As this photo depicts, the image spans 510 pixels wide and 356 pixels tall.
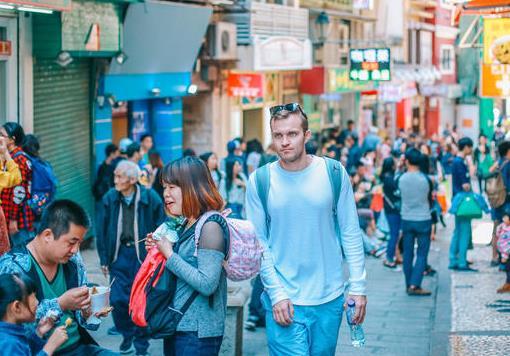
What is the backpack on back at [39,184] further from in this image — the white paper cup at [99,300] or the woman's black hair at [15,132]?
the white paper cup at [99,300]

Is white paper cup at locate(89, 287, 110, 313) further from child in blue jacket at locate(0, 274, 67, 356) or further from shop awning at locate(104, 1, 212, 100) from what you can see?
shop awning at locate(104, 1, 212, 100)

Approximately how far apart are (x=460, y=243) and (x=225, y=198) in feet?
10.9

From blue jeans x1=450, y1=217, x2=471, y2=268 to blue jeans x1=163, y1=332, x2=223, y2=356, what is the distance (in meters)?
9.39

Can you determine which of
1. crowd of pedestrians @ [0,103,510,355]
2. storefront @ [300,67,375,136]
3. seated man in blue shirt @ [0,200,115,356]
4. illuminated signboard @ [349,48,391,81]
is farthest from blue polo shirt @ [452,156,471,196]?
storefront @ [300,67,375,136]

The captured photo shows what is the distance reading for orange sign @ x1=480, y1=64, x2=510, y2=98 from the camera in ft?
59.1

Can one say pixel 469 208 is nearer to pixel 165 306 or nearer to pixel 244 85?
pixel 165 306

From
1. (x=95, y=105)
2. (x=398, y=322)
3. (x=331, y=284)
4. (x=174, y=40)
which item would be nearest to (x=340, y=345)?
(x=398, y=322)

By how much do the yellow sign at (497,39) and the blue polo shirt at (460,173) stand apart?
2.03 m

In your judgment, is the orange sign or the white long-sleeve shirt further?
the orange sign

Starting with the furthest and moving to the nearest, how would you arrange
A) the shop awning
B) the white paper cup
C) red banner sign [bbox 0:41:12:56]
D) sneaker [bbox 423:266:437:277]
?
the shop awning < sneaker [bbox 423:266:437:277] < red banner sign [bbox 0:41:12:56] < the white paper cup

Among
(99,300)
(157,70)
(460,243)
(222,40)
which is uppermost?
(222,40)

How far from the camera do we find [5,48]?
514 inches

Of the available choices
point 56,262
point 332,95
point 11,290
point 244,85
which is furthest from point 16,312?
point 332,95

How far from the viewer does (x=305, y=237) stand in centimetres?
573
